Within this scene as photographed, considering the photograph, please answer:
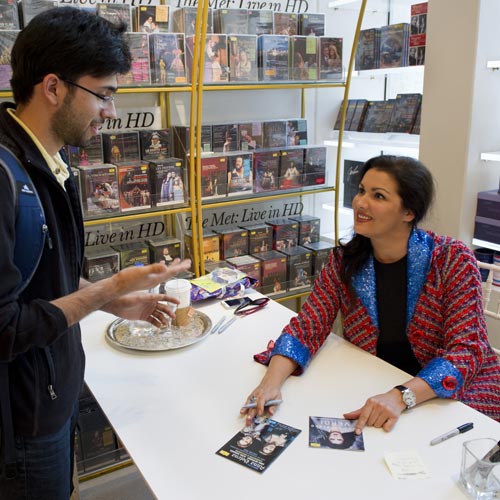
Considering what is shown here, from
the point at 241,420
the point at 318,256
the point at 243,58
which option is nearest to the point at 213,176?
the point at 243,58

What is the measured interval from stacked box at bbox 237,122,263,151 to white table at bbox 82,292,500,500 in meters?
1.46

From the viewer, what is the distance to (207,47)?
2.68 meters

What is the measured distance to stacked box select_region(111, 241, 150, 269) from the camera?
2730 millimetres

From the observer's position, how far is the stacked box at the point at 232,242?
3.07 m

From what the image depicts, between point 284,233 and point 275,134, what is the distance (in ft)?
1.94

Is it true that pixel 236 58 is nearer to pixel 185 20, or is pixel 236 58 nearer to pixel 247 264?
pixel 185 20

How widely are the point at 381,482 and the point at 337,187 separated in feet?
7.69

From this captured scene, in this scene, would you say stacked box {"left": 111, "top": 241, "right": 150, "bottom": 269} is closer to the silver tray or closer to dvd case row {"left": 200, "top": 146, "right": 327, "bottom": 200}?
dvd case row {"left": 200, "top": 146, "right": 327, "bottom": 200}

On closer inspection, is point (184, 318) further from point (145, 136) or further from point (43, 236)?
point (145, 136)

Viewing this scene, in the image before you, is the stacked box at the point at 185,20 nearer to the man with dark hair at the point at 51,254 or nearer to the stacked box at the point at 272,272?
the stacked box at the point at 272,272

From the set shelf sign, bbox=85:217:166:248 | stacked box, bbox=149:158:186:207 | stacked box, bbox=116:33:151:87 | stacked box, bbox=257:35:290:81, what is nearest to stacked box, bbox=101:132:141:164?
stacked box, bbox=149:158:186:207

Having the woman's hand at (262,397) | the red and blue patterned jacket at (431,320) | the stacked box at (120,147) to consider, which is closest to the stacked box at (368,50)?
the stacked box at (120,147)

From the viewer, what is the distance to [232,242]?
10.2ft

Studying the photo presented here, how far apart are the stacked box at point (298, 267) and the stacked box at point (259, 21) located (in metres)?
1.24
